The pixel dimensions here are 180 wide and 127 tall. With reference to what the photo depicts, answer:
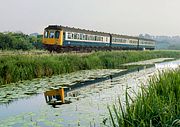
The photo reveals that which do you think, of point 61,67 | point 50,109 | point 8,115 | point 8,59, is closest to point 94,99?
point 50,109

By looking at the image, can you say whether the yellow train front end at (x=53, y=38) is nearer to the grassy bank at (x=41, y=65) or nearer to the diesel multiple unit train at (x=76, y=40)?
the diesel multiple unit train at (x=76, y=40)

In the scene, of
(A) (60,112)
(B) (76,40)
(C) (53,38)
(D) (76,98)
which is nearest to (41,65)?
(D) (76,98)

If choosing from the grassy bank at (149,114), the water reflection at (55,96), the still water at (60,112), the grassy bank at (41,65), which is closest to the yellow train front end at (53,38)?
the grassy bank at (41,65)

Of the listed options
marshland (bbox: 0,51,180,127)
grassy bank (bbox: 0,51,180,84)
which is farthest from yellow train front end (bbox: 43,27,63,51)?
marshland (bbox: 0,51,180,127)

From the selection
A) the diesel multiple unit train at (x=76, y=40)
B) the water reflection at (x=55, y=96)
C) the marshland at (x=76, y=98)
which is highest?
the diesel multiple unit train at (x=76, y=40)

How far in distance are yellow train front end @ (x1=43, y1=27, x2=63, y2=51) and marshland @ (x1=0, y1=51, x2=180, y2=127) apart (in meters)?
8.36

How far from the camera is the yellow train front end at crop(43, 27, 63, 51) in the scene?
31.2 meters

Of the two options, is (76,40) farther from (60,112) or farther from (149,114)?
(149,114)

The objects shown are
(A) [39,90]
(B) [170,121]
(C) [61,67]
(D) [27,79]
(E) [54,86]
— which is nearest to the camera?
(B) [170,121]

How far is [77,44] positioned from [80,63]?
37.6 feet

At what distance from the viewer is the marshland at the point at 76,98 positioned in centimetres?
604

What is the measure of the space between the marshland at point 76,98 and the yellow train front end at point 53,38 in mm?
8358

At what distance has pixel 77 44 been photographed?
34844 mm

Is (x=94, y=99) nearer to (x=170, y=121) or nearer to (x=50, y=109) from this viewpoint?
(x=50, y=109)
